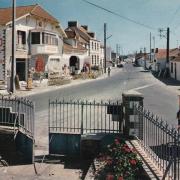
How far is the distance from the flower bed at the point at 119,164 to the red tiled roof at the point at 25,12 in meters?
31.6

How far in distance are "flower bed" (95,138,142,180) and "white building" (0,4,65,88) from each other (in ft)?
94.1

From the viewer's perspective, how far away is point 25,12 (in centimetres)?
4494

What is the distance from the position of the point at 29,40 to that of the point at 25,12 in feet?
10.1

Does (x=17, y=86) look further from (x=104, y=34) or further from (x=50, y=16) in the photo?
(x=104, y=34)

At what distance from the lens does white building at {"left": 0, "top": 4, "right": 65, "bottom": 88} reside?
40.3 meters

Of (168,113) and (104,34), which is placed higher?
(104,34)

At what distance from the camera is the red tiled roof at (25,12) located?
1659 inches

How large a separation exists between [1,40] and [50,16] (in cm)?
1372

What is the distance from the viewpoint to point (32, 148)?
12.2m

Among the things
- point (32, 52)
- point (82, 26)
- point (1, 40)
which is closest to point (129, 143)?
point (1, 40)

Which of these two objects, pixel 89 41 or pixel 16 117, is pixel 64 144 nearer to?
pixel 16 117

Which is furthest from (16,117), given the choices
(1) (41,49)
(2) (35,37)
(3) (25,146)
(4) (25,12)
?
(1) (41,49)

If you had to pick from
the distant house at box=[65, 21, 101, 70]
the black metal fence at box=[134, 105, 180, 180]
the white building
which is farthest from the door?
the distant house at box=[65, 21, 101, 70]

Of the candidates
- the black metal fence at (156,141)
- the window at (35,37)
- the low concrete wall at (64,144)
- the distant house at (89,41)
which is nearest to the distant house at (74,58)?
the distant house at (89,41)
